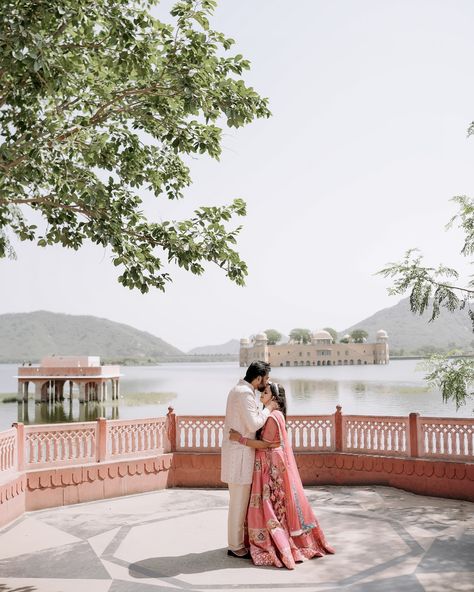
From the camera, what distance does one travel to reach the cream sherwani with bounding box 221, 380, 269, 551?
6.31 m

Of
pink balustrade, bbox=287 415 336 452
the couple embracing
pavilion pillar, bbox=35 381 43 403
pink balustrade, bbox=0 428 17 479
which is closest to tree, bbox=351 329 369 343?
pavilion pillar, bbox=35 381 43 403

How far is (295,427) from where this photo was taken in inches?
417

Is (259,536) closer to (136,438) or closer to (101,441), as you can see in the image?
(101,441)

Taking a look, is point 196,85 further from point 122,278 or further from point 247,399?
point 247,399

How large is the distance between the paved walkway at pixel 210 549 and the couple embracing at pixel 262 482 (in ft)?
0.69

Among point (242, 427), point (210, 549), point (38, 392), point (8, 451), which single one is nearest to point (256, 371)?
point (242, 427)

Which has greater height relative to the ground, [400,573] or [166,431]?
[166,431]

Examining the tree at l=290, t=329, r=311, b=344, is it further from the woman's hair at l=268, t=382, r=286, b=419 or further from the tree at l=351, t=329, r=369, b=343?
the woman's hair at l=268, t=382, r=286, b=419

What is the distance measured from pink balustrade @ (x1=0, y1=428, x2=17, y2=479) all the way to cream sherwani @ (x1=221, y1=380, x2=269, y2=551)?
3.69m

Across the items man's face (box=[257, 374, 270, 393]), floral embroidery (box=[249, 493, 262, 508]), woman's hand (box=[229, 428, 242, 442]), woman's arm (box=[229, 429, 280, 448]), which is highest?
man's face (box=[257, 374, 270, 393])

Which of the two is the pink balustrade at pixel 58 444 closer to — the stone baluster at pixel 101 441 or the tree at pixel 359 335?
the stone baluster at pixel 101 441

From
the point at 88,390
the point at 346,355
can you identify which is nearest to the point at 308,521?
the point at 88,390

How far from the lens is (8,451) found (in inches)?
342

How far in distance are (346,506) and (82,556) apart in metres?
3.91
